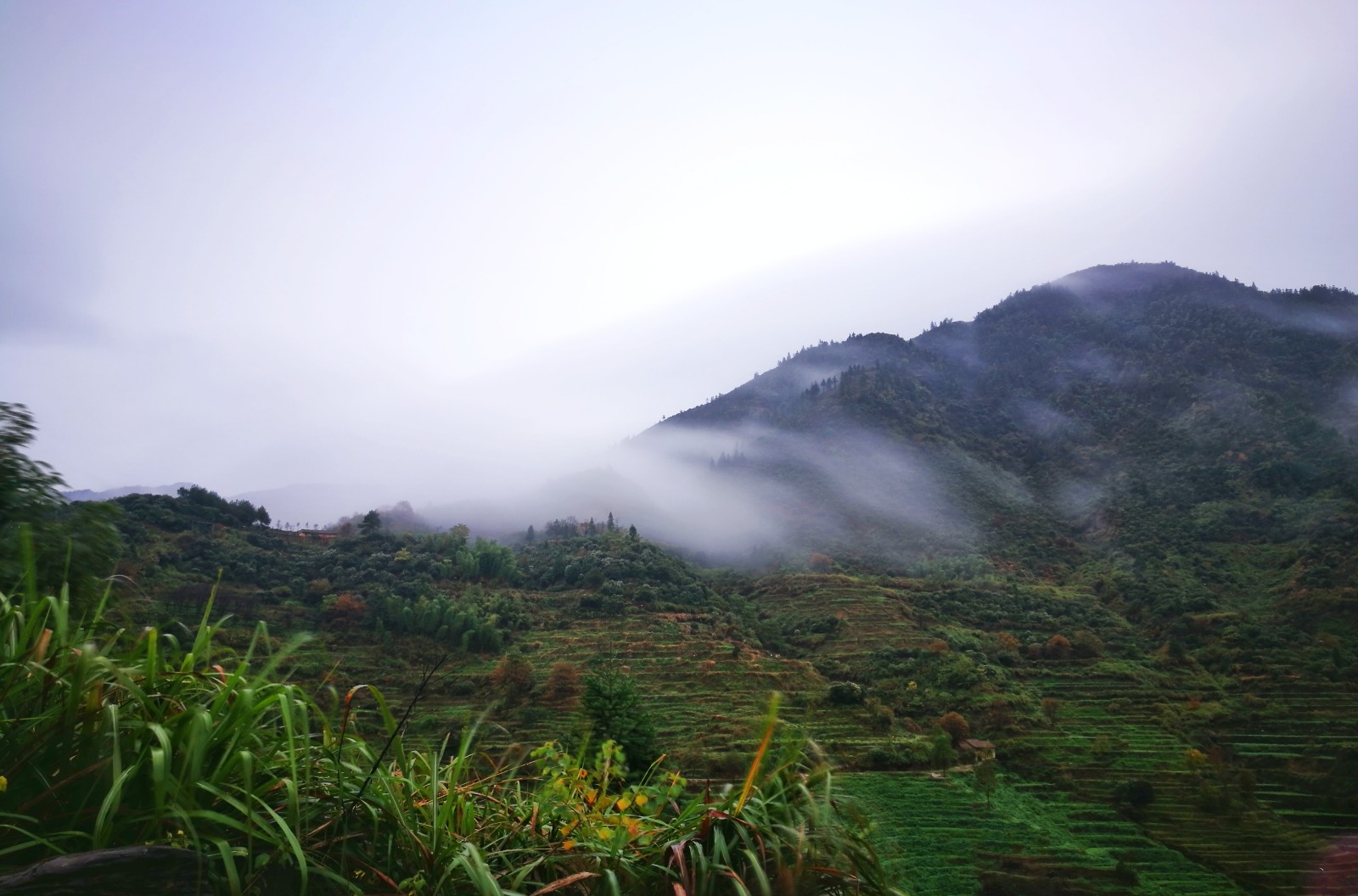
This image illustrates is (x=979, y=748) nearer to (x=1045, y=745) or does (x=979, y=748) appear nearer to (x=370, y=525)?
(x=1045, y=745)

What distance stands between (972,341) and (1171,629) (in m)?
74.3

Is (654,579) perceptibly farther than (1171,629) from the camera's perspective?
Yes

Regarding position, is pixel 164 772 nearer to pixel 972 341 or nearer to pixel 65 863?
pixel 65 863

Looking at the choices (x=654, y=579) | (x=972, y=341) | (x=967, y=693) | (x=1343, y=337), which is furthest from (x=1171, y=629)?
(x=972, y=341)

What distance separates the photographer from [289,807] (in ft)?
5.30

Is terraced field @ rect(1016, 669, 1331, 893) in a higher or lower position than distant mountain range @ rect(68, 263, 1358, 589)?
lower

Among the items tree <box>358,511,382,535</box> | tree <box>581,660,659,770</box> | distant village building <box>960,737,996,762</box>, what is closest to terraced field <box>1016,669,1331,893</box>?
distant village building <box>960,737,996,762</box>

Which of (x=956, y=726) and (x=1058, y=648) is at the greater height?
(x=956, y=726)

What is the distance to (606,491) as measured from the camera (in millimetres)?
89312

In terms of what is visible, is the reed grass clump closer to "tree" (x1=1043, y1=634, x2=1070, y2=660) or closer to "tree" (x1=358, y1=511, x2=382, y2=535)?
"tree" (x1=1043, y1=634, x2=1070, y2=660)

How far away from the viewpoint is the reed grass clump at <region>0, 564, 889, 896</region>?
1.51m

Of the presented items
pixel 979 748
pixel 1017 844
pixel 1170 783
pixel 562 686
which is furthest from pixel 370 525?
pixel 1170 783

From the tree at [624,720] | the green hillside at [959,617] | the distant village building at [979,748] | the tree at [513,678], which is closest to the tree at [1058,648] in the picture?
the green hillside at [959,617]

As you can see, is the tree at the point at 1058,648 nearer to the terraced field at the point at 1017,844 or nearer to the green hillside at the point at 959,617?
the green hillside at the point at 959,617
